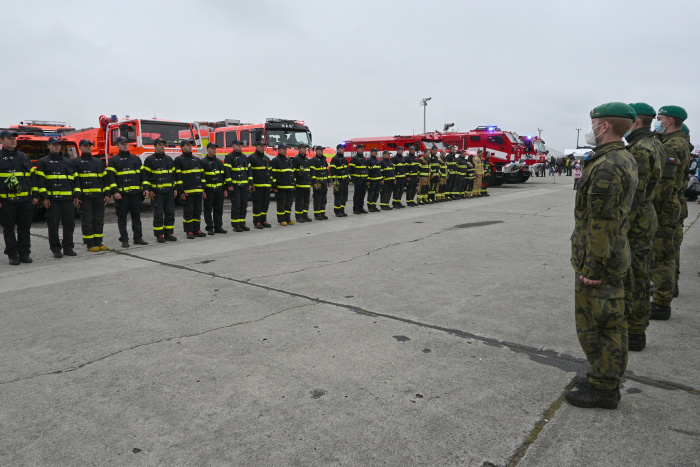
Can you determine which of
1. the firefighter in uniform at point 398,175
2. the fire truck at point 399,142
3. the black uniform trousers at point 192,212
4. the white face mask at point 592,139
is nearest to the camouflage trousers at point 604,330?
the white face mask at point 592,139

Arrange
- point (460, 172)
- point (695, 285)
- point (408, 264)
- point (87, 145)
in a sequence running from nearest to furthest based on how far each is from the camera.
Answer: point (695, 285)
point (408, 264)
point (87, 145)
point (460, 172)

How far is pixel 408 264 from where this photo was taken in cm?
694

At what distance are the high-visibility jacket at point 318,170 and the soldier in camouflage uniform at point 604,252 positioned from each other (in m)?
9.60

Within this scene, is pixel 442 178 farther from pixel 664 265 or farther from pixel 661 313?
pixel 661 313

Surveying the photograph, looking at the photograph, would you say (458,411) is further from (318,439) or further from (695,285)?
(695,285)

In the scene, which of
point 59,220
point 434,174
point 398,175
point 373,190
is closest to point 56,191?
point 59,220

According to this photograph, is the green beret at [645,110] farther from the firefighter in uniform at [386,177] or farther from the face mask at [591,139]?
the firefighter in uniform at [386,177]

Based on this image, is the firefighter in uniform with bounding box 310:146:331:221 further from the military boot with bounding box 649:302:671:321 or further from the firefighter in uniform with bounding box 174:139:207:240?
the military boot with bounding box 649:302:671:321

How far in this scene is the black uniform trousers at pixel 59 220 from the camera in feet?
25.9

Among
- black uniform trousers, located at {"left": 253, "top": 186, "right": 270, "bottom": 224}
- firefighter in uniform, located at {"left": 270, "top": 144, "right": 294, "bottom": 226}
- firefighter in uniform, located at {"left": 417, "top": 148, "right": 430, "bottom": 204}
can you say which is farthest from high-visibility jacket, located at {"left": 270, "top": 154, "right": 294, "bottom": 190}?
firefighter in uniform, located at {"left": 417, "top": 148, "right": 430, "bottom": 204}

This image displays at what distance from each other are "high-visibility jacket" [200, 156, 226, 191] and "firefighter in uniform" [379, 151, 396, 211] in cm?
556

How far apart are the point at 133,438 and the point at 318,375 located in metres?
1.23

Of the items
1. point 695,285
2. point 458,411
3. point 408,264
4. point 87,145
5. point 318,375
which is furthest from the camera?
point 87,145

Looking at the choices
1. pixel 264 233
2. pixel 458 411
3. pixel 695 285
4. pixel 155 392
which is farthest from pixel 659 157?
pixel 264 233
